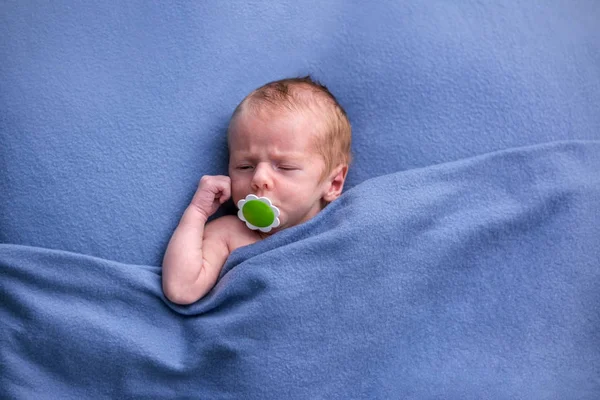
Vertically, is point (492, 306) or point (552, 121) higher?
point (552, 121)

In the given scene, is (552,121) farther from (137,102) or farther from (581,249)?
(137,102)

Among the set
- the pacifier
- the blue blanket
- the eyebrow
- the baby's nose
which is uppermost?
the eyebrow

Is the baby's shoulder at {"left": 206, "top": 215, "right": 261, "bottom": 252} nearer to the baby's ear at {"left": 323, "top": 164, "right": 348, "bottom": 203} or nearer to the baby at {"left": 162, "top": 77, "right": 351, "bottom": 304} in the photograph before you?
the baby at {"left": 162, "top": 77, "right": 351, "bottom": 304}

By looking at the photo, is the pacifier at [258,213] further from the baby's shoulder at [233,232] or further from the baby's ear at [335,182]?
the baby's ear at [335,182]

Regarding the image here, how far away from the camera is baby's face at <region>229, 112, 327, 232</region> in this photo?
4.37 ft

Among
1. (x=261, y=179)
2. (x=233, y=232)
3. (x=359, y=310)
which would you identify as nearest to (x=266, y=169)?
(x=261, y=179)

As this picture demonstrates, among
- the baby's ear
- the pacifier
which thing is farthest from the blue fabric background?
the pacifier

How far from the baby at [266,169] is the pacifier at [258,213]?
0.9 inches

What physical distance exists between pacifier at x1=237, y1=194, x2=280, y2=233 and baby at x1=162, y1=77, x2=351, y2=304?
0.08 feet

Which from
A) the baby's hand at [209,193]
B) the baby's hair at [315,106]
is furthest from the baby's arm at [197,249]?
the baby's hair at [315,106]

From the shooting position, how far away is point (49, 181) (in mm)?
1320

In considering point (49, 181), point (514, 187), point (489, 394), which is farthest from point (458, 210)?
point (49, 181)

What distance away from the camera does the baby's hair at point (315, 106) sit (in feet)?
4.46

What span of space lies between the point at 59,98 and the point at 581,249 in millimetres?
1033
